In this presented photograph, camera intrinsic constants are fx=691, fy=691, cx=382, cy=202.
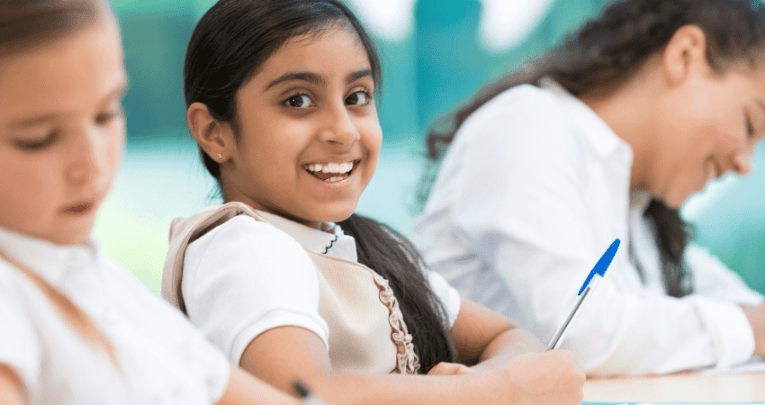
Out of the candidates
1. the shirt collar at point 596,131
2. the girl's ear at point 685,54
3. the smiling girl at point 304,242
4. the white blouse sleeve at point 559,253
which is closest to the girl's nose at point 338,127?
the smiling girl at point 304,242

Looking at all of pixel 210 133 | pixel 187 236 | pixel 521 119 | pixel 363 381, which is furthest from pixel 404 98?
pixel 363 381

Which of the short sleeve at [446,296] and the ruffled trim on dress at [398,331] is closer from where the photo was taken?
the ruffled trim on dress at [398,331]

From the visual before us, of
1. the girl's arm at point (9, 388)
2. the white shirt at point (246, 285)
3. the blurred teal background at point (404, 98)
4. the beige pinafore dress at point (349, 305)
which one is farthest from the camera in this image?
the blurred teal background at point (404, 98)

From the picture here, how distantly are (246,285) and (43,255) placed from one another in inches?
7.9

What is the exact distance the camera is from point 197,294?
1.80 feet

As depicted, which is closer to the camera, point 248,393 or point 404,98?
point 248,393

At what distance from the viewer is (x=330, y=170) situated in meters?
0.68

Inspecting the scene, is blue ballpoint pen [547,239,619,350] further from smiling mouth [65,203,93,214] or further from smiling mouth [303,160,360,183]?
smiling mouth [65,203,93,214]

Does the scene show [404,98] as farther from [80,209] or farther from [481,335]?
[80,209]

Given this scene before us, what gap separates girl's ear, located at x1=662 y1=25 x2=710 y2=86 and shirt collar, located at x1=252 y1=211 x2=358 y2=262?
0.83 m

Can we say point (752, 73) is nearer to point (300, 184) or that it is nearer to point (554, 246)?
point (554, 246)

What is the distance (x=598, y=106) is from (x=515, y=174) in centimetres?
36

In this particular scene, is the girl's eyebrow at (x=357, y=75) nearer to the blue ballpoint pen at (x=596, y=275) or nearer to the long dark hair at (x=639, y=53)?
the blue ballpoint pen at (x=596, y=275)

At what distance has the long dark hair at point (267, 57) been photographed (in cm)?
65
